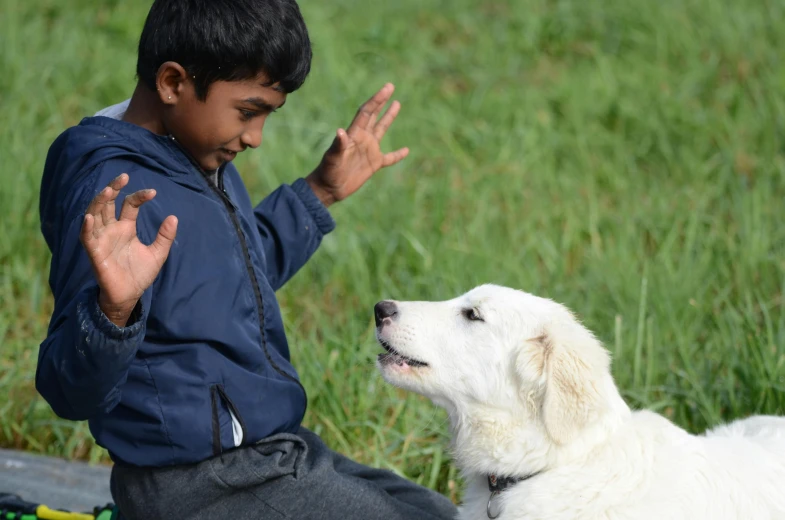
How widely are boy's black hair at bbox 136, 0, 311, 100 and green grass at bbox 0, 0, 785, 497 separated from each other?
1618 mm

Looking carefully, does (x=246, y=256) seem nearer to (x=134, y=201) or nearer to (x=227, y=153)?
(x=227, y=153)

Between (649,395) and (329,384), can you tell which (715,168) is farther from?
(329,384)

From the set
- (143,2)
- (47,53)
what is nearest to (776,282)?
(47,53)

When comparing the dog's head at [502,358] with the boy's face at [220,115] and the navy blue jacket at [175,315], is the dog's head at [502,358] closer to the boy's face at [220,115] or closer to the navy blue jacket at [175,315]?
the navy blue jacket at [175,315]

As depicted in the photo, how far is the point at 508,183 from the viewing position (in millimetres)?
5578

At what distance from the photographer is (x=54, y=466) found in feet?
12.0

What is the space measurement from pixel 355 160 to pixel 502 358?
2.98 feet

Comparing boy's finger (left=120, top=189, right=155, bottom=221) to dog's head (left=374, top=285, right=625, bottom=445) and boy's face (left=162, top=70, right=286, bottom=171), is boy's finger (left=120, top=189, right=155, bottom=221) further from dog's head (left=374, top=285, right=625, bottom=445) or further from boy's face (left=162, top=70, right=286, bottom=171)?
dog's head (left=374, top=285, right=625, bottom=445)

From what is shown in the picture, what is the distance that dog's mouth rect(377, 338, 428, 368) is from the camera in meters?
2.67

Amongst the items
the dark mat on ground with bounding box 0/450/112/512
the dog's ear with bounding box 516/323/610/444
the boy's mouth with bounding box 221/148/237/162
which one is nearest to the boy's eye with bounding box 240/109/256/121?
the boy's mouth with bounding box 221/148/237/162

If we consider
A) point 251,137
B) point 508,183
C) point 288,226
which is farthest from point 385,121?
point 508,183

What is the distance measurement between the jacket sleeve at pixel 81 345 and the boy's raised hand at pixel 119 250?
0.04 metres

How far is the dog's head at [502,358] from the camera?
2.41m

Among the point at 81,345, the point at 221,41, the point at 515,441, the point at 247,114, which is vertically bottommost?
the point at 515,441
